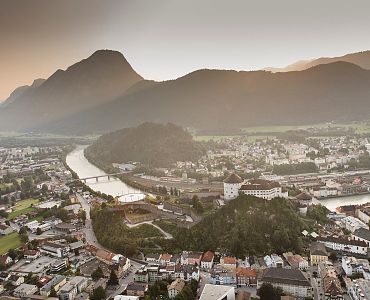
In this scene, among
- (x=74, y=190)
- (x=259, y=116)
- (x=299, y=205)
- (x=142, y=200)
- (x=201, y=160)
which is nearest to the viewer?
(x=299, y=205)

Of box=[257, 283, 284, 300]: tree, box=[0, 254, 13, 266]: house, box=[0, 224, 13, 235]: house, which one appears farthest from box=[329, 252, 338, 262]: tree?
box=[0, 224, 13, 235]: house

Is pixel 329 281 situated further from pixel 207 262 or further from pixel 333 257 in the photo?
pixel 207 262

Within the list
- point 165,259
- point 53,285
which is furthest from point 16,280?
point 165,259

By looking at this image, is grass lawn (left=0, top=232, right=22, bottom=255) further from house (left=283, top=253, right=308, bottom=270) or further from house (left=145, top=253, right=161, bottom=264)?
house (left=283, top=253, right=308, bottom=270)

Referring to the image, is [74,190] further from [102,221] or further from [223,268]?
[223,268]

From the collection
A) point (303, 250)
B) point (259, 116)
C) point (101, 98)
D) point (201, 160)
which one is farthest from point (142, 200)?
point (101, 98)
